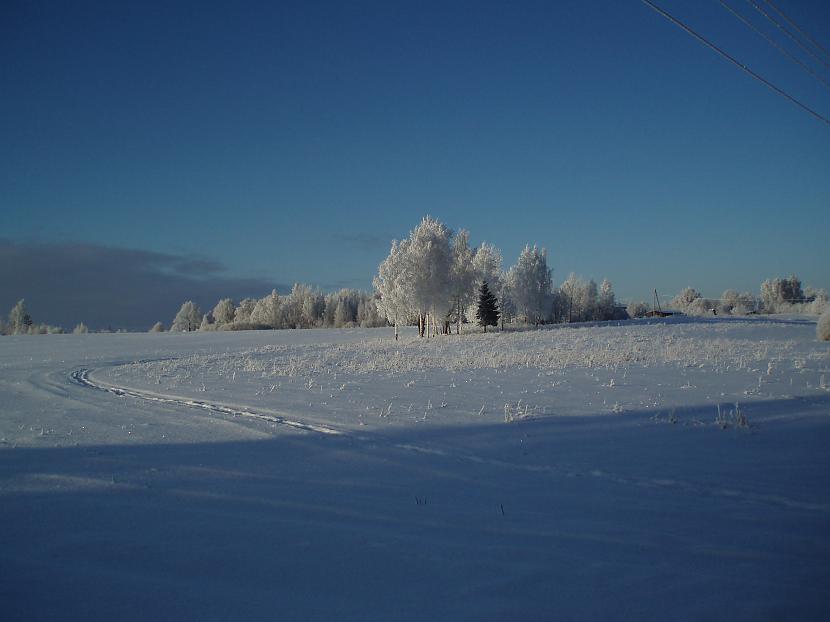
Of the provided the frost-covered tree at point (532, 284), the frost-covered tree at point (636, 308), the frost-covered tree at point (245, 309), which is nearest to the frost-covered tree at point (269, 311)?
the frost-covered tree at point (245, 309)

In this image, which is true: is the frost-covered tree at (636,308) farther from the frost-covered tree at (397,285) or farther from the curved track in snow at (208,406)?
the curved track in snow at (208,406)

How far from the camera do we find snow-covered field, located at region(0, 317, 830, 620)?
148 inches

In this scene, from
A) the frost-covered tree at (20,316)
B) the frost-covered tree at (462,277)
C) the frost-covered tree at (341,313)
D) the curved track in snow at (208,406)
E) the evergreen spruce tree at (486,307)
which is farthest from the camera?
the frost-covered tree at (341,313)

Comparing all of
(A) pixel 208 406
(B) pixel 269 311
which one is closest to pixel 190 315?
(B) pixel 269 311

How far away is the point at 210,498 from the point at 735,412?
898 centimetres

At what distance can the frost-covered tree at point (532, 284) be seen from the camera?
225 feet

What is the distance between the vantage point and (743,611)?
141 inches

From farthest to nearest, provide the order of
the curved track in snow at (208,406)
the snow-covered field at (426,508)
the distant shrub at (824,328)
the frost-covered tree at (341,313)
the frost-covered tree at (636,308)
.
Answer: the frost-covered tree at (636,308) < the frost-covered tree at (341,313) < the distant shrub at (824,328) < the curved track in snow at (208,406) < the snow-covered field at (426,508)

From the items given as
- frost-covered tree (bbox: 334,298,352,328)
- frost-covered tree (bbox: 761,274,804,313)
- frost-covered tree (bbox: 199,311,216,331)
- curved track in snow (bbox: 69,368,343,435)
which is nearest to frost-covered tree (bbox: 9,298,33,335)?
frost-covered tree (bbox: 199,311,216,331)

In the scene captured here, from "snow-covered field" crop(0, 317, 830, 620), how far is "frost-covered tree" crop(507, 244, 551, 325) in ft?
189

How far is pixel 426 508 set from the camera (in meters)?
5.48

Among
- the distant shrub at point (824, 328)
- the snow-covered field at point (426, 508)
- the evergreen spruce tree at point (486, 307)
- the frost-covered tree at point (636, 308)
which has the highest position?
the frost-covered tree at point (636, 308)

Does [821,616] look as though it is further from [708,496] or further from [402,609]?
[402,609]

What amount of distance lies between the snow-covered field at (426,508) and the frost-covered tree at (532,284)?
57506 mm
